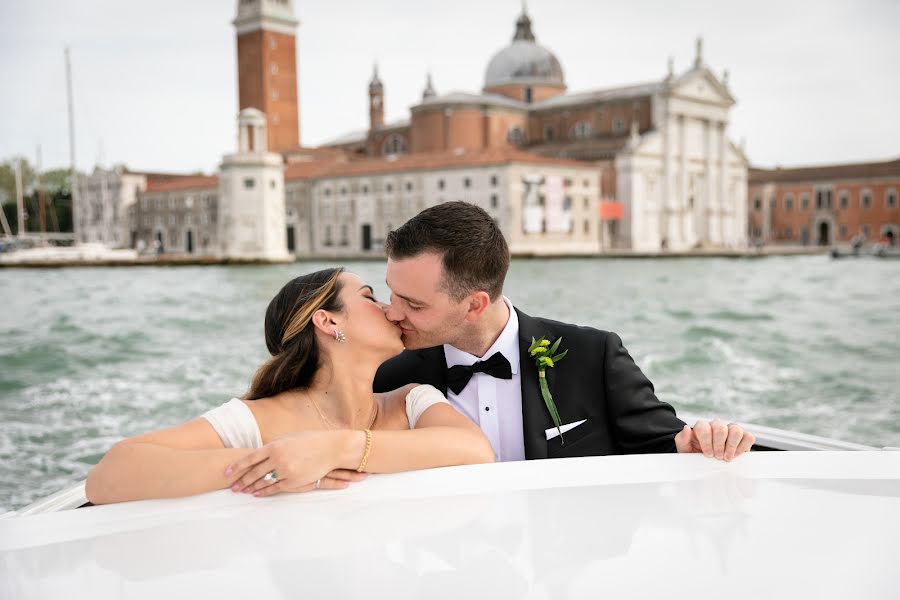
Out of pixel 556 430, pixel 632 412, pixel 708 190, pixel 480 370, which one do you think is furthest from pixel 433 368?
pixel 708 190

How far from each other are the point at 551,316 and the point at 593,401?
500 inches

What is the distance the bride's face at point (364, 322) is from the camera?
4.78 ft

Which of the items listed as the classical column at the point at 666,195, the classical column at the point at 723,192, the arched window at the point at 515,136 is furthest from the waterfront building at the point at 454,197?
the classical column at the point at 723,192

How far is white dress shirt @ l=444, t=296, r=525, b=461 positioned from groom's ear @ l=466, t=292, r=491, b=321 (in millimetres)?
79

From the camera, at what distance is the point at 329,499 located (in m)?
1.00

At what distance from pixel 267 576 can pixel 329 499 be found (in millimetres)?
154

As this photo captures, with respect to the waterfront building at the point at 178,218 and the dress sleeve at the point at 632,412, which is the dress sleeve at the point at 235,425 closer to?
the dress sleeve at the point at 632,412

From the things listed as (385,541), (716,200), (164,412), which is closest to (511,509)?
(385,541)

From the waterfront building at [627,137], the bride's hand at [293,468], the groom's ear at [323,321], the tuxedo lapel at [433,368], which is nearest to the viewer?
the bride's hand at [293,468]

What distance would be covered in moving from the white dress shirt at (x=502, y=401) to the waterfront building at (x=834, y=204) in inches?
1618

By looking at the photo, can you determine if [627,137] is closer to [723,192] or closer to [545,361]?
[723,192]

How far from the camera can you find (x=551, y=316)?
14281mm

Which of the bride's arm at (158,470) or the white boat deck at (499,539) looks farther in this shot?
the bride's arm at (158,470)

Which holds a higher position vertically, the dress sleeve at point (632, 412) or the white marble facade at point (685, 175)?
the white marble facade at point (685, 175)
